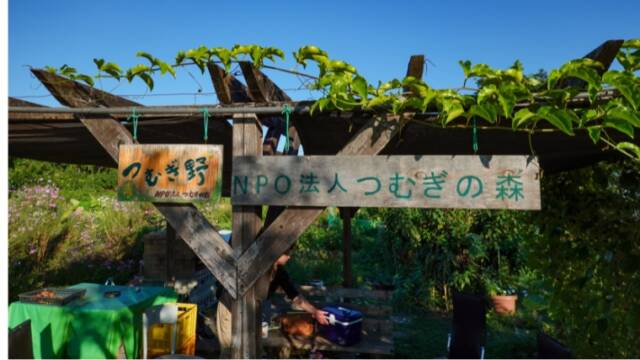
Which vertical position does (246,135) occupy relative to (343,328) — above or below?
above

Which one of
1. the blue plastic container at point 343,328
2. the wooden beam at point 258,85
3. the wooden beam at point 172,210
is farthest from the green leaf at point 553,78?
the blue plastic container at point 343,328

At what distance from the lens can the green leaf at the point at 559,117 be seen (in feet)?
6.41

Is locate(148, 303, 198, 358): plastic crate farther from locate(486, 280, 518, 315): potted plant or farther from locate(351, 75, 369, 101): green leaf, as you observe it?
locate(486, 280, 518, 315): potted plant

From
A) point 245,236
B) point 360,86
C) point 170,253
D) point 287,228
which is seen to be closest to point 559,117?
point 360,86

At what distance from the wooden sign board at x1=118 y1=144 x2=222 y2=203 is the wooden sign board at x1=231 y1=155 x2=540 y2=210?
0.54 feet

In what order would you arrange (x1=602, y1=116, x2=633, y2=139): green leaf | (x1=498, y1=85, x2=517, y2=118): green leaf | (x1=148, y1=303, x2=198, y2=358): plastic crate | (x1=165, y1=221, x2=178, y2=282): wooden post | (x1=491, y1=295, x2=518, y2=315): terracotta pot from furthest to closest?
(x1=491, y1=295, x2=518, y2=315): terracotta pot → (x1=165, y1=221, x2=178, y2=282): wooden post → (x1=148, y1=303, x2=198, y2=358): plastic crate → (x1=498, y1=85, x2=517, y2=118): green leaf → (x1=602, y1=116, x2=633, y2=139): green leaf

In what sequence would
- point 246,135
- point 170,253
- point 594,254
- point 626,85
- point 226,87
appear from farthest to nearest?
point 170,253
point 594,254
point 246,135
point 226,87
point 626,85

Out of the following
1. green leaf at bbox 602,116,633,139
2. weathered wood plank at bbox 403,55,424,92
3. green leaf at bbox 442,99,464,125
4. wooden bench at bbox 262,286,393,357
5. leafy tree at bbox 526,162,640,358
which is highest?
weathered wood plank at bbox 403,55,424,92

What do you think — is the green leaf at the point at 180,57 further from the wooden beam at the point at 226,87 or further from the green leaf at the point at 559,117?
the green leaf at the point at 559,117

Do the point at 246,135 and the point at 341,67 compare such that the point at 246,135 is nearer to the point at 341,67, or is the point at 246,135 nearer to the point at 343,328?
the point at 341,67

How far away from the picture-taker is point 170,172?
2.60 metres

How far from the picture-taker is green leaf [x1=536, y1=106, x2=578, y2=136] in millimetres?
1955

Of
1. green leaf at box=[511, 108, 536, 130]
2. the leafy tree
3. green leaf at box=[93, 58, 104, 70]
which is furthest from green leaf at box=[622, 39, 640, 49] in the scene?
green leaf at box=[93, 58, 104, 70]

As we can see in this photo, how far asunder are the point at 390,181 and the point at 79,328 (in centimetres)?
297
